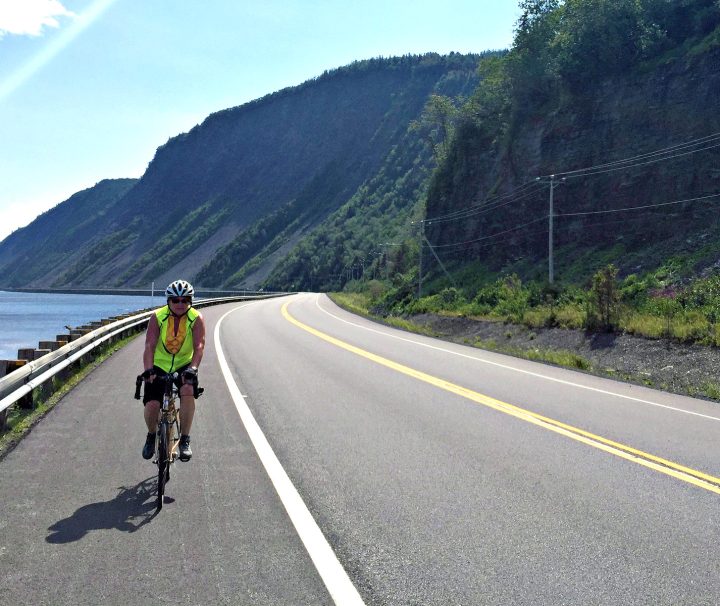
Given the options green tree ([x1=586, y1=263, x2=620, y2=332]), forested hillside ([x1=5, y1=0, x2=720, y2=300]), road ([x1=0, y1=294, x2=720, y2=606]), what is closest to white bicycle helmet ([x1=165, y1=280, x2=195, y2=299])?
road ([x1=0, y1=294, x2=720, y2=606])

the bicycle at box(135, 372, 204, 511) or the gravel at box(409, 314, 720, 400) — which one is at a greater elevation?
the bicycle at box(135, 372, 204, 511)

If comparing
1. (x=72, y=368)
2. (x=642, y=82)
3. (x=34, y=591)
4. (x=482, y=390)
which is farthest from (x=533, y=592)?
(x=642, y=82)

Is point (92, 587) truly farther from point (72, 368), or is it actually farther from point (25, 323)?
point (25, 323)

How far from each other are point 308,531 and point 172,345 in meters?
2.28

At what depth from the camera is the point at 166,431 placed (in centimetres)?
564

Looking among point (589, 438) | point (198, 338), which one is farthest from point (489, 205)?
point (198, 338)

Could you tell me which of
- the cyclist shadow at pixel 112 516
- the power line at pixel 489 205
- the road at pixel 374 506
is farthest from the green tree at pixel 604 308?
the power line at pixel 489 205

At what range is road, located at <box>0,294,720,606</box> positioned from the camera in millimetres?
3826

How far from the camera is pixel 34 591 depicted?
377 centimetres

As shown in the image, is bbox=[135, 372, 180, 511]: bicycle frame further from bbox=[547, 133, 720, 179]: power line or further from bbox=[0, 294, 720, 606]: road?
bbox=[547, 133, 720, 179]: power line

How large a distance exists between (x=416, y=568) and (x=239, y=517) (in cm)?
154

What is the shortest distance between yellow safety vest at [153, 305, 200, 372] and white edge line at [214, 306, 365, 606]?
1.32 m

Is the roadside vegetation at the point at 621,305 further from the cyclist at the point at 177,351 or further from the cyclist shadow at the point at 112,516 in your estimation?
the cyclist shadow at the point at 112,516

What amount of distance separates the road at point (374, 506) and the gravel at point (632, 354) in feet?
20.8
